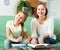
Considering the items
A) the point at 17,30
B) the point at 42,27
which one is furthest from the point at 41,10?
the point at 17,30

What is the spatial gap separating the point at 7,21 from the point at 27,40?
1.13 ft

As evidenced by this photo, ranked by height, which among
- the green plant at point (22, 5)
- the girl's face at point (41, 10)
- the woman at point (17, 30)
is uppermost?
the green plant at point (22, 5)

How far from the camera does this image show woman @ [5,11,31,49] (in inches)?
86.6

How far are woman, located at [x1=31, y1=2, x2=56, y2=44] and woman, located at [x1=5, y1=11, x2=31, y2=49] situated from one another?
11 centimetres

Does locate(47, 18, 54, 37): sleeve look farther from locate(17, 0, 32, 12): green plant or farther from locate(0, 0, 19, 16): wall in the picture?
locate(0, 0, 19, 16): wall

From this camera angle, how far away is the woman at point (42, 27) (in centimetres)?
228

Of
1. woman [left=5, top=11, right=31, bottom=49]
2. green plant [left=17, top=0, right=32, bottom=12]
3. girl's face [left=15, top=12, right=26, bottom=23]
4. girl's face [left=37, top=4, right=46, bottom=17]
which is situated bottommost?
woman [left=5, top=11, right=31, bottom=49]

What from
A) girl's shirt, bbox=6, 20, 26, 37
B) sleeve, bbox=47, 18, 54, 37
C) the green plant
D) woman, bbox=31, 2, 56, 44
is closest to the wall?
the green plant

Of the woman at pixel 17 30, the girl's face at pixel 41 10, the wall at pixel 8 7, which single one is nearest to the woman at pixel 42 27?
the girl's face at pixel 41 10

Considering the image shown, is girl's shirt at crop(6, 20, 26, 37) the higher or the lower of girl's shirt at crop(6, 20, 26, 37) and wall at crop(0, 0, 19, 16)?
the lower

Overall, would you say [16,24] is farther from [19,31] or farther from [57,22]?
[57,22]

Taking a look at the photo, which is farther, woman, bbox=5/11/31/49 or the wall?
the wall

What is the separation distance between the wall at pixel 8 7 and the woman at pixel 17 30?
0.12 m

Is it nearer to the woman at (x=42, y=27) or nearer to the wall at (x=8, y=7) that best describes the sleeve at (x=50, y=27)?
the woman at (x=42, y=27)
